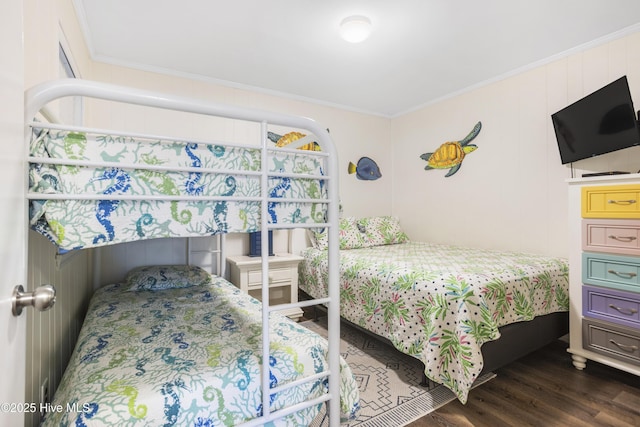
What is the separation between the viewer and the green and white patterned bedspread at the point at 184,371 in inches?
36.3

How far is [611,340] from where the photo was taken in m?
1.96

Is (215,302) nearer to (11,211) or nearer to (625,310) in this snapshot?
(11,211)

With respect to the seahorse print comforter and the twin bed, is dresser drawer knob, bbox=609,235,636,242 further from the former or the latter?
the seahorse print comforter

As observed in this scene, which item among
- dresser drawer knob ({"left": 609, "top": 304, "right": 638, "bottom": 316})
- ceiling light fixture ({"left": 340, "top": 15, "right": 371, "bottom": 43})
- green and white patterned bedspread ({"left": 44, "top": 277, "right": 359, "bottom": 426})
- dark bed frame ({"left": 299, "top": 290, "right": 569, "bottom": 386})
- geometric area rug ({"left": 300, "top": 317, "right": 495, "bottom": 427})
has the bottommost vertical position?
geometric area rug ({"left": 300, "top": 317, "right": 495, "bottom": 427})

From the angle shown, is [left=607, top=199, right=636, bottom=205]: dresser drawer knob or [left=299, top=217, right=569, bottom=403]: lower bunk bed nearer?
[left=299, top=217, right=569, bottom=403]: lower bunk bed

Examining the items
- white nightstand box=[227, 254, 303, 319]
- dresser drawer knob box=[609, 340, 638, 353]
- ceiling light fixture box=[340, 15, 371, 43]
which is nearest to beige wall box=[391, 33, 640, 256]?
dresser drawer knob box=[609, 340, 638, 353]

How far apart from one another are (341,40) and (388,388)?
7.97 feet

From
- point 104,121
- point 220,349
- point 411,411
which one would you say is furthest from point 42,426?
point 104,121

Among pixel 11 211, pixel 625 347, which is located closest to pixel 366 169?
pixel 625 347

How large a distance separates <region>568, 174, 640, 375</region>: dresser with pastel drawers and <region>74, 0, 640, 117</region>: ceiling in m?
1.16

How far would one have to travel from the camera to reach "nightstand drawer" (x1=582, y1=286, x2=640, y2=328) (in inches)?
74.0

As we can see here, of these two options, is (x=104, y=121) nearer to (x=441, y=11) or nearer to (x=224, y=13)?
(x=224, y=13)

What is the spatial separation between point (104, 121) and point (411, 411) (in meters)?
3.15

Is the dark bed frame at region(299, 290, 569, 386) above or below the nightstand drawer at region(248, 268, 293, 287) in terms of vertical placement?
below
